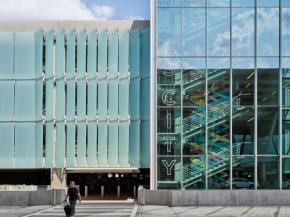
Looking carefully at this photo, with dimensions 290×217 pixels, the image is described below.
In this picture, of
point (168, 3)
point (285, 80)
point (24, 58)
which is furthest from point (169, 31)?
point (24, 58)

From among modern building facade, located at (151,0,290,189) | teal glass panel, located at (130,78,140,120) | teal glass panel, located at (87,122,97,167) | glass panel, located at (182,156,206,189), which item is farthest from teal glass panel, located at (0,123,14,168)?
glass panel, located at (182,156,206,189)

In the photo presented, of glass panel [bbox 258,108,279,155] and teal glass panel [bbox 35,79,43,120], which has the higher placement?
teal glass panel [bbox 35,79,43,120]

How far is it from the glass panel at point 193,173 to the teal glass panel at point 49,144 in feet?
27.3

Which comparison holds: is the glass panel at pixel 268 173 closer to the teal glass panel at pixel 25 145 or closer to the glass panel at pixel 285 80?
the glass panel at pixel 285 80

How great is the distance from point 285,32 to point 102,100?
11127mm

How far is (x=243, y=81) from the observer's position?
1257 inches

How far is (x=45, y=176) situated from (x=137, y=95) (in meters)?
11.0

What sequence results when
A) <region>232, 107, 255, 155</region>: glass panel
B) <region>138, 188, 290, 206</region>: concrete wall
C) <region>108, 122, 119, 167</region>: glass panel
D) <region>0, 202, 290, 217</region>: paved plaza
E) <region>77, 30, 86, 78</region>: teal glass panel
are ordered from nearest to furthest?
1. <region>0, 202, 290, 217</region>: paved plaza
2. <region>138, 188, 290, 206</region>: concrete wall
3. <region>232, 107, 255, 155</region>: glass panel
4. <region>108, 122, 119, 167</region>: glass panel
5. <region>77, 30, 86, 78</region>: teal glass panel

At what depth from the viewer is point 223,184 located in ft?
104

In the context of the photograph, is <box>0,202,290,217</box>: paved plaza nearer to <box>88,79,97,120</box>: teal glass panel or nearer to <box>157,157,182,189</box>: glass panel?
<box>157,157,182,189</box>: glass panel

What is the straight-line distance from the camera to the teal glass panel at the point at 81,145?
3528 centimetres

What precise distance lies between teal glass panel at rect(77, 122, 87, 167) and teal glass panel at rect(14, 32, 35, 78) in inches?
163

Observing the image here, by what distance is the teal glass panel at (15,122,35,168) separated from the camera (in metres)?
35.2

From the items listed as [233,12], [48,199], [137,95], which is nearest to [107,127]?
[137,95]
